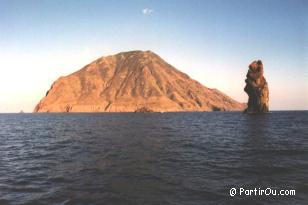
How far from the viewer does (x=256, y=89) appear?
162 meters

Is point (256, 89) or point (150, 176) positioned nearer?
point (150, 176)

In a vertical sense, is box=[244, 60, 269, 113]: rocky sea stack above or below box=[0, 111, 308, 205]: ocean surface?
above

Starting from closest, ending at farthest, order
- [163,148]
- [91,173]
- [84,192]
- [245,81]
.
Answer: [84,192]
[91,173]
[163,148]
[245,81]

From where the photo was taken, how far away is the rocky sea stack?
528 ft

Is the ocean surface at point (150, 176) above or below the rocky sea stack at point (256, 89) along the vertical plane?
below

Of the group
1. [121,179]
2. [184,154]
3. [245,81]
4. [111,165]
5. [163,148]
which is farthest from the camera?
[245,81]

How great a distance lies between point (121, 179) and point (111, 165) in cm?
485

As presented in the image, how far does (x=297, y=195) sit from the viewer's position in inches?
625

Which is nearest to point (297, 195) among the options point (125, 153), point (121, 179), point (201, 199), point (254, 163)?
point (201, 199)

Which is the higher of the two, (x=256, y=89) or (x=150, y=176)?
(x=256, y=89)

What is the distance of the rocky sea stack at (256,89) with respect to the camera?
528 feet

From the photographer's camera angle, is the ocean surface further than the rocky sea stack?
No

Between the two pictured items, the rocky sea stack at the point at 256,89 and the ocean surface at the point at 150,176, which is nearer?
the ocean surface at the point at 150,176

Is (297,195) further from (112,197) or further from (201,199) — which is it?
(112,197)
